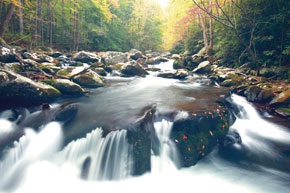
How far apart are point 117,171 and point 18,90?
12.2 feet

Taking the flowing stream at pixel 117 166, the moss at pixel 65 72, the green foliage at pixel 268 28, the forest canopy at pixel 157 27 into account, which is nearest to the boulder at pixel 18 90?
the flowing stream at pixel 117 166

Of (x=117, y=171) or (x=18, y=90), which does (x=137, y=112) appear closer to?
(x=117, y=171)

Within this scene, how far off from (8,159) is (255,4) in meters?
11.5

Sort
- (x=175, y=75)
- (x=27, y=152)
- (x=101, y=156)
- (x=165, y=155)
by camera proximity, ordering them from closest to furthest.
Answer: (x=101, y=156) → (x=27, y=152) → (x=165, y=155) → (x=175, y=75)

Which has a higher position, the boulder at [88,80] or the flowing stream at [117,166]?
the boulder at [88,80]

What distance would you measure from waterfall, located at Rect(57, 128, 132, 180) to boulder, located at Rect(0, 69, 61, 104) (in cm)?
230

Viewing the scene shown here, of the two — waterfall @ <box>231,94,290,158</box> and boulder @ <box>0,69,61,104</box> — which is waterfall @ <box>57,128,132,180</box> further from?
waterfall @ <box>231,94,290,158</box>

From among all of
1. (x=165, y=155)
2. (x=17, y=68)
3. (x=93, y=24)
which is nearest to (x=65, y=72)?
(x=17, y=68)

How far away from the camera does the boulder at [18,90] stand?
5.23 meters

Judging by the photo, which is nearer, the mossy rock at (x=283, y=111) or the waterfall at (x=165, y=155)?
the waterfall at (x=165, y=155)

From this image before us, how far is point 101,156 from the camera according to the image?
3.93 m

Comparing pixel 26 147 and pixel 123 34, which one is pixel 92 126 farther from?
pixel 123 34

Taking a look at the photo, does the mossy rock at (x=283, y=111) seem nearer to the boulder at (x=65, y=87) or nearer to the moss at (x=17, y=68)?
the boulder at (x=65, y=87)

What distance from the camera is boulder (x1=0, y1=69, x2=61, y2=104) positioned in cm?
523
